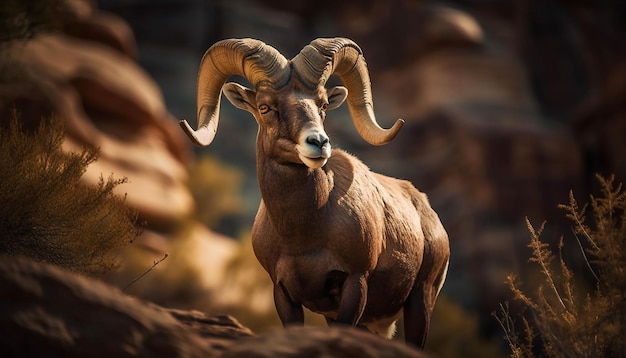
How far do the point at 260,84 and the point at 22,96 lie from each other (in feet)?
35.0

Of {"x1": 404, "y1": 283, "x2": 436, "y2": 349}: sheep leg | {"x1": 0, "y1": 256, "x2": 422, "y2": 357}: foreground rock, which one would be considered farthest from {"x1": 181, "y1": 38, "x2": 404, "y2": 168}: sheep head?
{"x1": 0, "y1": 256, "x2": 422, "y2": 357}: foreground rock

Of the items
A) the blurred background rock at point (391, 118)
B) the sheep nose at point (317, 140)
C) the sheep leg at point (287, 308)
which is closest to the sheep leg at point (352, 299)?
the sheep leg at point (287, 308)

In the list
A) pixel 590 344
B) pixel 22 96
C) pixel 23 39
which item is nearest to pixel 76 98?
pixel 22 96

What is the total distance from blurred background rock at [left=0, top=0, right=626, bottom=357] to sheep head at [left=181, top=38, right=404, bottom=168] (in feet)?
15.9

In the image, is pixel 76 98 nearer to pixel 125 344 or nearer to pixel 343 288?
pixel 343 288

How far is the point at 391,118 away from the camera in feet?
87.4

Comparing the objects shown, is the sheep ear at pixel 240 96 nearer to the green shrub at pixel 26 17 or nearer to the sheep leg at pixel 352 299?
the sheep leg at pixel 352 299

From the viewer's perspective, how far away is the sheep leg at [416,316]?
5211mm

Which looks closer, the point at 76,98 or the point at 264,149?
the point at 264,149

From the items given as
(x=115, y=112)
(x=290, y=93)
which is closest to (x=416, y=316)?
(x=290, y=93)

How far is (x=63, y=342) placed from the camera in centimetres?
280

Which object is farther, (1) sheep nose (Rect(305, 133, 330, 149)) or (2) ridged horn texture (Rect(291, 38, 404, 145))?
(2) ridged horn texture (Rect(291, 38, 404, 145))

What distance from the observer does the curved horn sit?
15.7ft

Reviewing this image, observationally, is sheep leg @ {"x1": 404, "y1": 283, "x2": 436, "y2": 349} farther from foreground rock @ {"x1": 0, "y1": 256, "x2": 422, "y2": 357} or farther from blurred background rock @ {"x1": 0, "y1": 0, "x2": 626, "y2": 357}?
blurred background rock @ {"x1": 0, "y1": 0, "x2": 626, "y2": 357}
